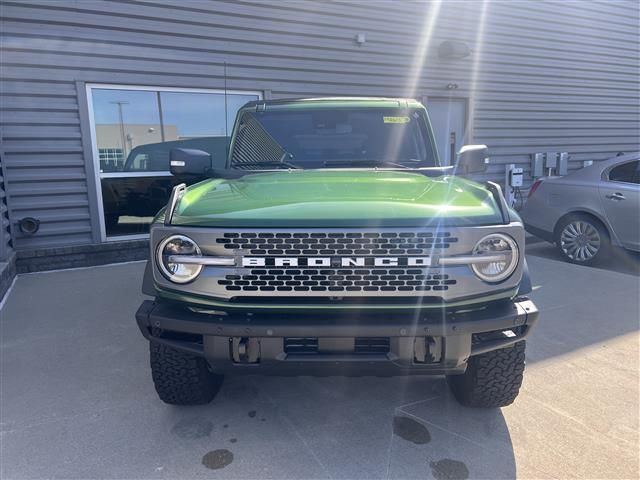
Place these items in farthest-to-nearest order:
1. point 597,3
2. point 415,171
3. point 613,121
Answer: point 613,121 < point 597,3 < point 415,171

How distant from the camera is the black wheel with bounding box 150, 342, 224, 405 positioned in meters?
2.48

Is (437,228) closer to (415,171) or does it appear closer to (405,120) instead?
(415,171)

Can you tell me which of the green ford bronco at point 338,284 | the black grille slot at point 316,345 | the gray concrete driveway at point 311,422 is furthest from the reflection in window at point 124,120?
the black grille slot at point 316,345

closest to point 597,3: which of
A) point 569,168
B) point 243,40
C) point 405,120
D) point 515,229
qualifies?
point 569,168

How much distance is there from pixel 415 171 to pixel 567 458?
1952 mm

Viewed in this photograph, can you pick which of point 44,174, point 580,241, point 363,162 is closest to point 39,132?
point 44,174

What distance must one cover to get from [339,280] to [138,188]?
5.27 metres

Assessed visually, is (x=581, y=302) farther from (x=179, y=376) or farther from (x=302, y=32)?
(x=302, y=32)

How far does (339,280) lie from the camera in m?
2.13

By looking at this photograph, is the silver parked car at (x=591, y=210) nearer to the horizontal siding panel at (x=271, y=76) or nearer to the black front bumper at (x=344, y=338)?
the horizontal siding panel at (x=271, y=76)

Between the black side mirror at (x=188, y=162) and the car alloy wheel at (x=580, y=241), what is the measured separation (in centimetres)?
517

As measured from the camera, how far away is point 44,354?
3549mm

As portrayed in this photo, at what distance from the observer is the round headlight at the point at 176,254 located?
2.18 m

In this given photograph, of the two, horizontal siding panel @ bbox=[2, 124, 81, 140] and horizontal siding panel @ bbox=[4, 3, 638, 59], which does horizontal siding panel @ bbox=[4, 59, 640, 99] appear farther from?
horizontal siding panel @ bbox=[2, 124, 81, 140]
